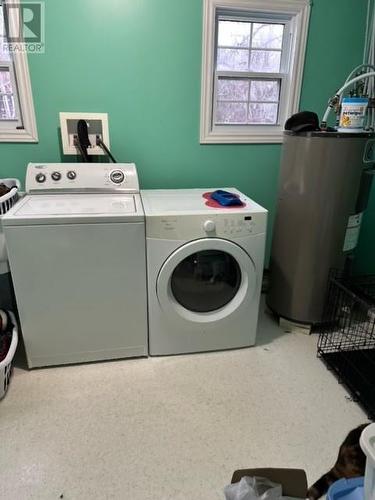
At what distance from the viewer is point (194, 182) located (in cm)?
236

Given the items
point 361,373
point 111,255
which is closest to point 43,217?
point 111,255

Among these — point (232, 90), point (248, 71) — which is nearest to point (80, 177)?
point (232, 90)

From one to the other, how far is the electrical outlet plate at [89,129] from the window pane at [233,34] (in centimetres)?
92

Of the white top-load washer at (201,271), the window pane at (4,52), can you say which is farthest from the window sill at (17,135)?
the white top-load washer at (201,271)

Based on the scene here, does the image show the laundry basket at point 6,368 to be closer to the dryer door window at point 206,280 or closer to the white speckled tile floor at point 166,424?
the white speckled tile floor at point 166,424

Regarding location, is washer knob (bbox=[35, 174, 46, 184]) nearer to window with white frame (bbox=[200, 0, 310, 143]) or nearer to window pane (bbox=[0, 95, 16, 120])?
window pane (bbox=[0, 95, 16, 120])

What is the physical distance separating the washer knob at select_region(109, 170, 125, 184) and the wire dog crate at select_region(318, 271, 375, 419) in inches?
53.1

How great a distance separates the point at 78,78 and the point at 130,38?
1.25ft

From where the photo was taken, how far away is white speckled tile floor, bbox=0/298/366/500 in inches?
50.8

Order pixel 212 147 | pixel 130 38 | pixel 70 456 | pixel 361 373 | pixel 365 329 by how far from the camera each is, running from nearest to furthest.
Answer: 1. pixel 70 456
2. pixel 361 373
3. pixel 130 38
4. pixel 365 329
5. pixel 212 147

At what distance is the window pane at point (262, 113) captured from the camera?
7.91 ft

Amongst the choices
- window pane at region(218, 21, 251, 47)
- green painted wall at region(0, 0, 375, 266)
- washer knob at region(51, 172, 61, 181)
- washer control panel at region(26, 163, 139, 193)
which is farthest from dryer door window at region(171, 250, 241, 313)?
window pane at region(218, 21, 251, 47)

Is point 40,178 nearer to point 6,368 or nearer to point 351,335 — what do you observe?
point 6,368

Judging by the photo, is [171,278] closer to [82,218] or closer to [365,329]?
[82,218]
